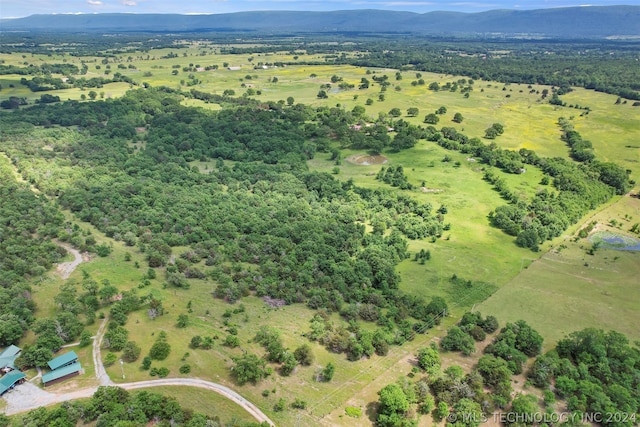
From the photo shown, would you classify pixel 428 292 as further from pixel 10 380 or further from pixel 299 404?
pixel 10 380

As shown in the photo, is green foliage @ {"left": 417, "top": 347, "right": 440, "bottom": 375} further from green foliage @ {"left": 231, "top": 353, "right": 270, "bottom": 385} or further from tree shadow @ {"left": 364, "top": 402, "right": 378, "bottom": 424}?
green foliage @ {"left": 231, "top": 353, "right": 270, "bottom": 385}

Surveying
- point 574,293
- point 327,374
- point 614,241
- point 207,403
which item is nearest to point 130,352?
point 207,403

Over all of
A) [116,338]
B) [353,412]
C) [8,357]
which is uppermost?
[116,338]

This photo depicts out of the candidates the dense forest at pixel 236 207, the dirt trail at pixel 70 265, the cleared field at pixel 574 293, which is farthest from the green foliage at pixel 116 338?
the cleared field at pixel 574 293

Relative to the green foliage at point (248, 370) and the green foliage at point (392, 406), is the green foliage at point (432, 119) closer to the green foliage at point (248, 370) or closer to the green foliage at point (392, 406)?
the green foliage at point (248, 370)

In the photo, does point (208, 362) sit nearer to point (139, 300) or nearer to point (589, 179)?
point (139, 300)

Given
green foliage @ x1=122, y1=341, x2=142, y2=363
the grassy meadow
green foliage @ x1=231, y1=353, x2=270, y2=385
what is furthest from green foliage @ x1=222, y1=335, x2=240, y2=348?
green foliage @ x1=122, y1=341, x2=142, y2=363
